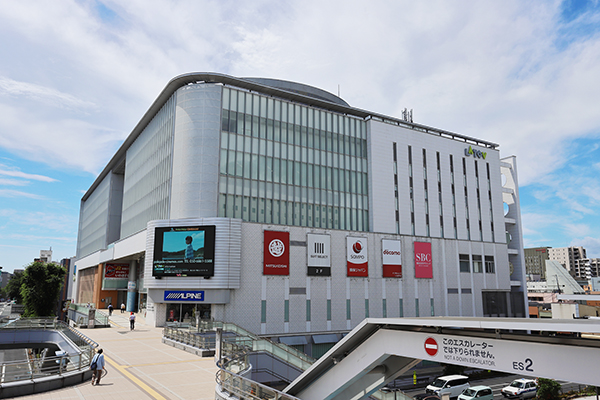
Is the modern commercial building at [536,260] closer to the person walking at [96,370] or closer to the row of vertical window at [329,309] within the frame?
the row of vertical window at [329,309]

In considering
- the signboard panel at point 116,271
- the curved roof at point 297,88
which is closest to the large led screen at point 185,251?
the curved roof at point 297,88

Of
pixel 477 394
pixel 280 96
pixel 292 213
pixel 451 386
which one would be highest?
pixel 280 96

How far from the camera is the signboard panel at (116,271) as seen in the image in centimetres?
6456

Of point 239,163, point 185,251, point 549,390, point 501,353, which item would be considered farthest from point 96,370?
point 549,390

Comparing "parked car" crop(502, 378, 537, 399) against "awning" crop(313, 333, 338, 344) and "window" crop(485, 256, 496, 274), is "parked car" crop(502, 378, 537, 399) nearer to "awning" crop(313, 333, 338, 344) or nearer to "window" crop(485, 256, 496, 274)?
"awning" crop(313, 333, 338, 344)

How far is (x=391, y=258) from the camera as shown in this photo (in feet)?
164

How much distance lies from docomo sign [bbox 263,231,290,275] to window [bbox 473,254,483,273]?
94.1ft

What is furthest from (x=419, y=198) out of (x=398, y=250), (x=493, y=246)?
(x=493, y=246)

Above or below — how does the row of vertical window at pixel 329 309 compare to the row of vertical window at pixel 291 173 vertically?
below

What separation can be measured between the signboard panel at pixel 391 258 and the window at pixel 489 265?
53.2 ft

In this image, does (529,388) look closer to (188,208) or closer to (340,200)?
(340,200)

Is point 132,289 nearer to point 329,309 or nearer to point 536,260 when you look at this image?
point 329,309

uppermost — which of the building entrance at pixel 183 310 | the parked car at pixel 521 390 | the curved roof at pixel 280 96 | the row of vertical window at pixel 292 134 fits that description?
the curved roof at pixel 280 96

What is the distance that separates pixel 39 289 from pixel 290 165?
4595 cm
